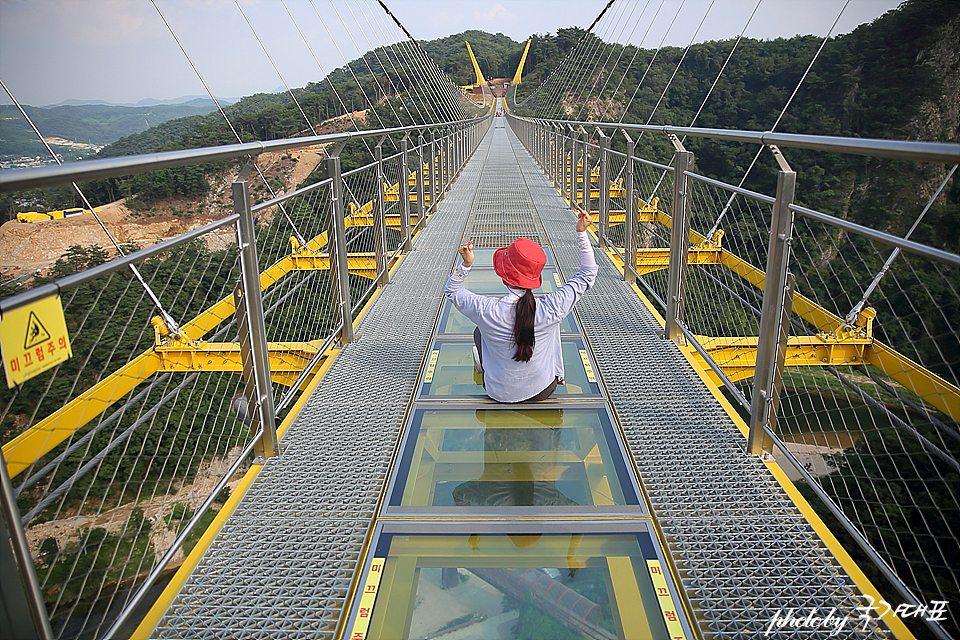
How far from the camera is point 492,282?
4.65 m

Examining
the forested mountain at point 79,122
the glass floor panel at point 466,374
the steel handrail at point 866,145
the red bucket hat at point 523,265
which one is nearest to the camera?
the steel handrail at point 866,145

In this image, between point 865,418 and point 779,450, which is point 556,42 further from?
point 779,450

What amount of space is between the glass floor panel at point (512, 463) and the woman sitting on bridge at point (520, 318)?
0.39 ft

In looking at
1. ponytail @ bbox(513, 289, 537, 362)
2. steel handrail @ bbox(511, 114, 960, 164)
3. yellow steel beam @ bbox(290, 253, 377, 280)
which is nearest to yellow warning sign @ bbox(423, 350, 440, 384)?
ponytail @ bbox(513, 289, 537, 362)

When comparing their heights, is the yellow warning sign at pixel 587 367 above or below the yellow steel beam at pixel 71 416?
above

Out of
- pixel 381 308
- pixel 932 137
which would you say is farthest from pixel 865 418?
pixel 381 308

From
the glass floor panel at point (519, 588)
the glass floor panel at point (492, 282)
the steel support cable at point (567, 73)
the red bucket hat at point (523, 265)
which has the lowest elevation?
the glass floor panel at point (519, 588)

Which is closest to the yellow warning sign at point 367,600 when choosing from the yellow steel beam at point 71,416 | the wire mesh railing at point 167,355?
the wire mesh railing at point 167,355

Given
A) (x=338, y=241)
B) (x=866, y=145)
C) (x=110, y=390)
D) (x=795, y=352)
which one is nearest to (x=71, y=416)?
(x=110, y=390)

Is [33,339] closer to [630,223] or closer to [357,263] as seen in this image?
[630,223]

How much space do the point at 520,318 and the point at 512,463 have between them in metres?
A: 0.55

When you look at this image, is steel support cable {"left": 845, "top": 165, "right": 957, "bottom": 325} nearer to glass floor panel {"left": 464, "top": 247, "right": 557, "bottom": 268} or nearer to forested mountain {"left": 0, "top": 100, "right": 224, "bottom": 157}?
glass floor panel {"left": 464, "top": 247, "right": 557, "bottom": 268}

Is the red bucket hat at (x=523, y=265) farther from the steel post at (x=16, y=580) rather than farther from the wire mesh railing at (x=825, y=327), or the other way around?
the steel post at (x=16, y=580)

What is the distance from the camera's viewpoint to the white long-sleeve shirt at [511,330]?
8.30ft
